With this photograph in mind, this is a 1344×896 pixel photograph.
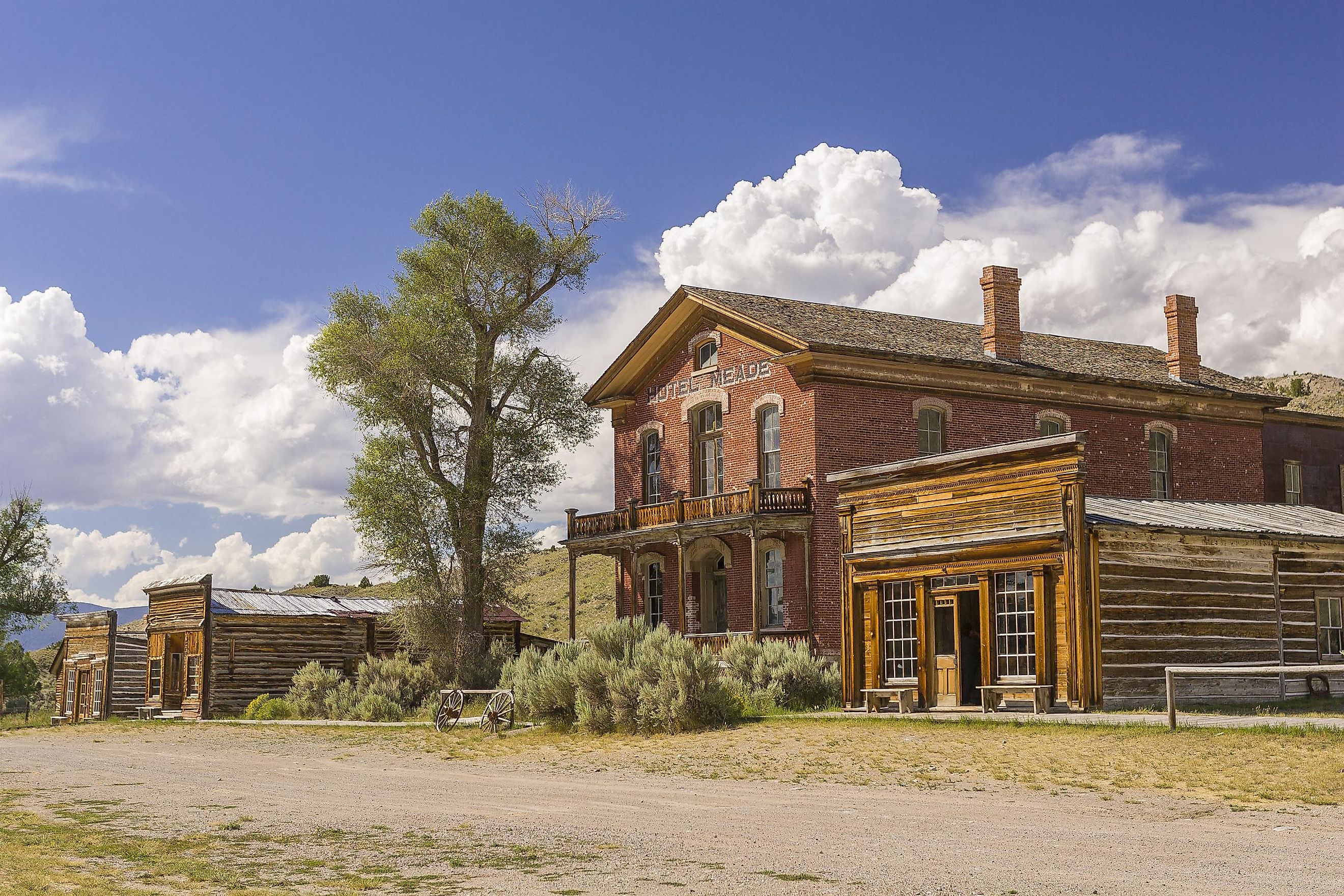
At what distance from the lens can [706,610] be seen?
33375 millimetres

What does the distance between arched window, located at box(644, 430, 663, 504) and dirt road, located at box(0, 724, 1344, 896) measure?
16151 mm

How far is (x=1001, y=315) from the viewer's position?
33062 mm

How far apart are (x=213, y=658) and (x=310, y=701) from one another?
4.55m

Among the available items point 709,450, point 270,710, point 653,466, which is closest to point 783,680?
point 709,450

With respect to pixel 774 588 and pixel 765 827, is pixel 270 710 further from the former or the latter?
pixel 765 827

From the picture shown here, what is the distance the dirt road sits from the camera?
8.61 m

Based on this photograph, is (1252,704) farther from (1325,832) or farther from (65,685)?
(65,685)

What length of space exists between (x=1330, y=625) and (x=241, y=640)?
90.3 ft

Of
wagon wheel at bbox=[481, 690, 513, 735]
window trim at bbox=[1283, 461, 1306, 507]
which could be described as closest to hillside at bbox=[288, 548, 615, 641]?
window trim at bbox=[1283, 461, 1306, 507]

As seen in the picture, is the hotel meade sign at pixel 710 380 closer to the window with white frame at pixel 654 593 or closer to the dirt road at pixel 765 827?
the window with white frame at pixel 654 593

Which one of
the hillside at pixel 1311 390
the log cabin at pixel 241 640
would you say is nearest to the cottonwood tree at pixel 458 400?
the log cabin at pixel 241 640

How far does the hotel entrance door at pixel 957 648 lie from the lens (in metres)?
22.1

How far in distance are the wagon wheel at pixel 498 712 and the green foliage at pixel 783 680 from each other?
4.09 meters

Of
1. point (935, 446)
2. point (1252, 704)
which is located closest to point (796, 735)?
point (1252, 704)
